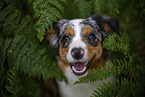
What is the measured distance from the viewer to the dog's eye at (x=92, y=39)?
2.28m

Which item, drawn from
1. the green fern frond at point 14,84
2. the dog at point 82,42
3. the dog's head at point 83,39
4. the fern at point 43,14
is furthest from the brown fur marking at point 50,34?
the green fern frond at point 14,84

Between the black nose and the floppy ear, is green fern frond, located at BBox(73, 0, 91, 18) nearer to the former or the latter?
the floppy ear

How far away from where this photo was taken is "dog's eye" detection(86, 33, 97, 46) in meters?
2.28

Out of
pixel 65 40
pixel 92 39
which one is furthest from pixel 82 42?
pixel 65 40

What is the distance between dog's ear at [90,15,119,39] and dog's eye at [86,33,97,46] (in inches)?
7.6

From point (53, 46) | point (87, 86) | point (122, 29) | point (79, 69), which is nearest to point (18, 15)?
point (53, 46)

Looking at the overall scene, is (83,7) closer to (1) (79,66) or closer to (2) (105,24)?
(2) (105,24)

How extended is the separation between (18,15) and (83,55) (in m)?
1.38

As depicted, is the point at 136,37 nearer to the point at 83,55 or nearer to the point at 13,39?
the point at 83,55

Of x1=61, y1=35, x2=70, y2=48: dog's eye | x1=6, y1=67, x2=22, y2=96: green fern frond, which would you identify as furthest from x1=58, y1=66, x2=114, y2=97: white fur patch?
x1=6, y1=67, x2=22, y2=96: green fern frond

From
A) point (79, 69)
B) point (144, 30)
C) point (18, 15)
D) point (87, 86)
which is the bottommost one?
point (87, 86)

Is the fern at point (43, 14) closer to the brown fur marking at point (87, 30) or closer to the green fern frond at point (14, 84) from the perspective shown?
the brown fur marking at point (87, 30)

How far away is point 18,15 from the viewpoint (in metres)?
2.21

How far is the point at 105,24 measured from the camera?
2.46 metres
